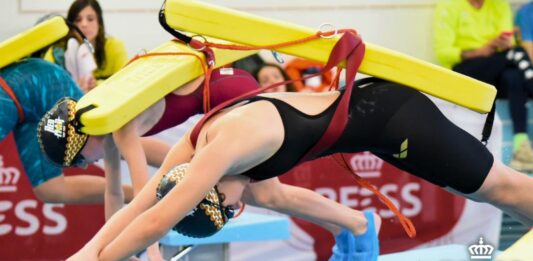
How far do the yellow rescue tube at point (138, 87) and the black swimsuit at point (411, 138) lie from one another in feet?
2.95

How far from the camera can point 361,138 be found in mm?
3992

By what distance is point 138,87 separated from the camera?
4.80 metres

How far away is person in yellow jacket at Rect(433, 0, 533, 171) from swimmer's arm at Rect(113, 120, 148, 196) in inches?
128

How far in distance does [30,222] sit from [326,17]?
2.61 meters

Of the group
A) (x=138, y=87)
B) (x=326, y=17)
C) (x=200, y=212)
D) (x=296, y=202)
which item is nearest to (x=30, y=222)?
(x=138, y=87)

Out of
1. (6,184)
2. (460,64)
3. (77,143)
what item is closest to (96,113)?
(77,143)

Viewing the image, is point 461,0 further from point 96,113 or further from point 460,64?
point 96,113

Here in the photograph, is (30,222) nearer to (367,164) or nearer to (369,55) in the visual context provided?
(367,164)

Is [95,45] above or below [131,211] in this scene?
below

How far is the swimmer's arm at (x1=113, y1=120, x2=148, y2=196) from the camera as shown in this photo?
15.6 feet

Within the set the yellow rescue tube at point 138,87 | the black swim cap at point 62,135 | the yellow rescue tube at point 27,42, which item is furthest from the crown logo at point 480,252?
the yellow rescue tube at point 27,42

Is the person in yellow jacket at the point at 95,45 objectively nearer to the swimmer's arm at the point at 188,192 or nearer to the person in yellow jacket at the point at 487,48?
the person in yellow jacket at the point at 487,48

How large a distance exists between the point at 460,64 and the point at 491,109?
3.54 meters

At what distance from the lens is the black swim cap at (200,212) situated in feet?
12.3
